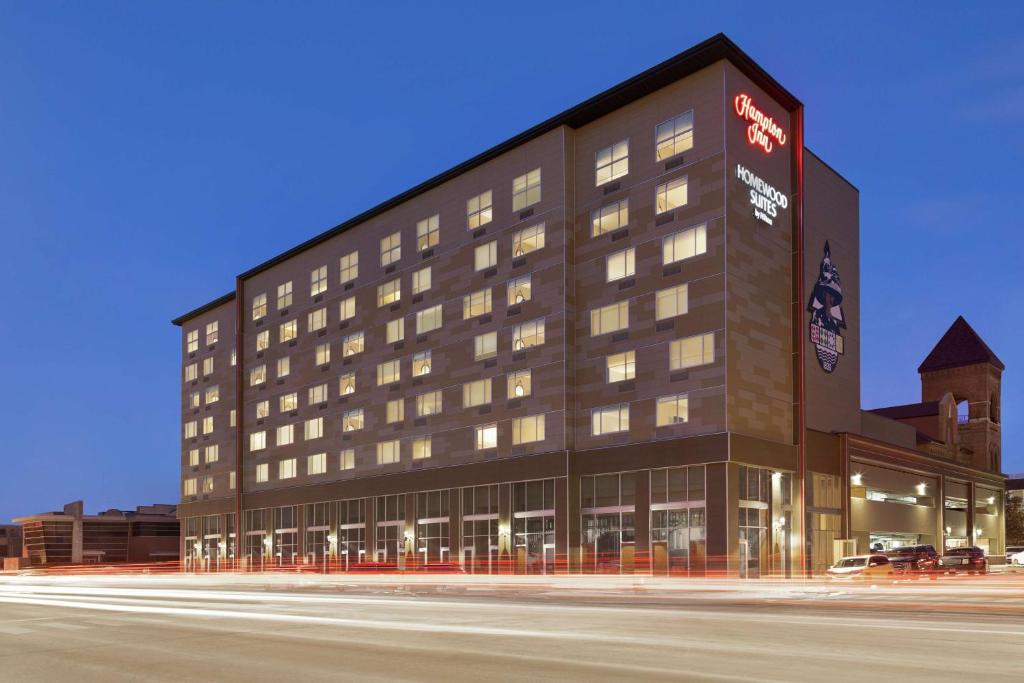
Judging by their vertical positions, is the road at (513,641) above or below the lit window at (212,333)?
below

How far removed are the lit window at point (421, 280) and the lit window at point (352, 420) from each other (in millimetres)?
11204

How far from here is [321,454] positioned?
78438 mm

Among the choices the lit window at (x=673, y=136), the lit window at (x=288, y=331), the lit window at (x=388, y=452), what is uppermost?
the lit window at (x=673, y=136)

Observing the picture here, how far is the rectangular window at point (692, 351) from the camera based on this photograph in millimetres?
50219

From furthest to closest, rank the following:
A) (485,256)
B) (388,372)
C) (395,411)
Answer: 1. (388,372)
2. (395,411)
3. (485,256)

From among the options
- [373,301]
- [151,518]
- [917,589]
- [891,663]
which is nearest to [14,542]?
[151,518]

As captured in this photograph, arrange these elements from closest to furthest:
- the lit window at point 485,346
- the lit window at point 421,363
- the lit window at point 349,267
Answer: the lit window at point 485,346 → the lit window at point 421,363 → the lit window at point 349,267

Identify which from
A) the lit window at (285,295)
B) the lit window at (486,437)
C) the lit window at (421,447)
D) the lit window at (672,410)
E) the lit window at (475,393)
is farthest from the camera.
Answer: the lit window at (285,295)

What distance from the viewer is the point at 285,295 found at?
85250mm

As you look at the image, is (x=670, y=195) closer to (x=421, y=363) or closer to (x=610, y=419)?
(x=610, y=419)

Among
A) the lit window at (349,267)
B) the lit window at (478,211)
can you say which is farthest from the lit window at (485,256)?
the lit window at (349,267)

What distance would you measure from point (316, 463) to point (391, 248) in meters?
19.3

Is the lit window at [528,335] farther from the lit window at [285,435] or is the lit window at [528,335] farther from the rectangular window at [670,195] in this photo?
the lit window at [285,435]

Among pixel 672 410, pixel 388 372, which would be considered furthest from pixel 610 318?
pixel 388 372
